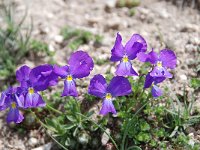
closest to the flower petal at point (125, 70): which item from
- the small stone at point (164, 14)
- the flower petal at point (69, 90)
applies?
the flower petal at point (69, 90)

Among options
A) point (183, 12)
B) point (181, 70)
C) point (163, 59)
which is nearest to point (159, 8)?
point (183, 12)

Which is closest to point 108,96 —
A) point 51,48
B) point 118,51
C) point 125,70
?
point 125,70

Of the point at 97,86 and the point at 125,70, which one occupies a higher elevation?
the point at 125,70

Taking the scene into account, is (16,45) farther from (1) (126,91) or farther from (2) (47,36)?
(1) (126,91)

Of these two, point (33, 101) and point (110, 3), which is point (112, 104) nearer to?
point (33, 101)

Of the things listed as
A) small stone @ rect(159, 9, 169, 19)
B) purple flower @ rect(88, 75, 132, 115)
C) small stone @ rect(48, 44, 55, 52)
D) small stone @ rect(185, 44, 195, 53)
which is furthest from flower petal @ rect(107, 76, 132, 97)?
small stone @ rect(159, 9, 169, 19)

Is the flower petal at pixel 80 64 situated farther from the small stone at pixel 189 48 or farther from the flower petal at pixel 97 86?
the small stone at pixel 189 48

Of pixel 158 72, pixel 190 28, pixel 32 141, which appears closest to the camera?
pixel 158 72
